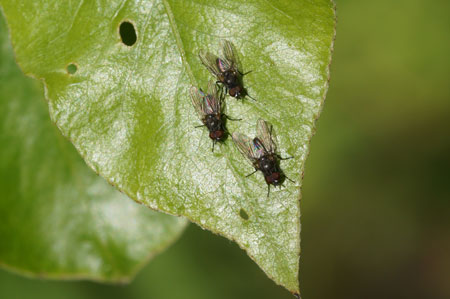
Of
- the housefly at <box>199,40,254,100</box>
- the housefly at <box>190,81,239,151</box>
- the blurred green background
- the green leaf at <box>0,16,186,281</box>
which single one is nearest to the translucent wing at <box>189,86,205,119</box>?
the housefly at <box>190,81,239,151</box>

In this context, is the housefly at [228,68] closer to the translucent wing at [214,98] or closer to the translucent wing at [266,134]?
the translucent wing at [214,98]

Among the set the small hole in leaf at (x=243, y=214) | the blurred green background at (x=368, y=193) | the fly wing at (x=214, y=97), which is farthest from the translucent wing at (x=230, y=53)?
the blurred green background at (x=368, y=193)

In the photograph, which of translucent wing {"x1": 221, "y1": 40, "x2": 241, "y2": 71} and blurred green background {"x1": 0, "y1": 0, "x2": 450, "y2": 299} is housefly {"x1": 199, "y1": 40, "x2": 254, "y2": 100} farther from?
blurred green background {"x1": 0, "y1": 0, "x2": 450, "y2": 299}

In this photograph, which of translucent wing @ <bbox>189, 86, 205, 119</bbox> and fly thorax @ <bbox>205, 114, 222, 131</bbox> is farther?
translucent wing @ <bbox>189, 86, 205, 119</bbox>

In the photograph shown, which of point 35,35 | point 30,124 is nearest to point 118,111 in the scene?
point 35,35

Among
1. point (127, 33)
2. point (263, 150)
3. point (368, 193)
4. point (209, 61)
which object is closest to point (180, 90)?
point (209, 61)

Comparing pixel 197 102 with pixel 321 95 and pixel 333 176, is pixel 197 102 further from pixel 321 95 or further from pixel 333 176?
pixel 333 176
